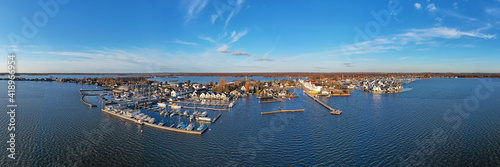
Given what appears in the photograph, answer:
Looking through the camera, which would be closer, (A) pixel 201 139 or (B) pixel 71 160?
(B) pixel 71 160

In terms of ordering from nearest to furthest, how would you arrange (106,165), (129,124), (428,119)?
1. (106,165)
2. (129,124)
3. (428,119)

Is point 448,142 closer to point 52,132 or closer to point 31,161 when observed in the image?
point 31,161

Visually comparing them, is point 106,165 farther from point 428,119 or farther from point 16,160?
point 428,119

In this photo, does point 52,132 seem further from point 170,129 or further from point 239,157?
point 239,157

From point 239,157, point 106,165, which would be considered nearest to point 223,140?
point 239,157

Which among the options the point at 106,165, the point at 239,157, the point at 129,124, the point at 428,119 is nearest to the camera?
the point at 106,165

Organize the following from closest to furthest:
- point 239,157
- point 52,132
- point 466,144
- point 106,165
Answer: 1. point 106,165
2. point 239,157
3. point 466,144
4. point 52,132

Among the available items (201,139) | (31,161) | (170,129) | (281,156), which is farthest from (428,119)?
(31,161)

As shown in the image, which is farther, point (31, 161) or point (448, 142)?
point (448, 142)

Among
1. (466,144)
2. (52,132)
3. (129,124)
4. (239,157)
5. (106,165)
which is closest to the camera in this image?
(106,165)
